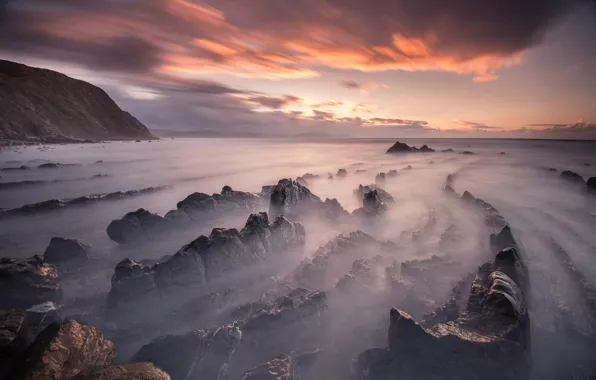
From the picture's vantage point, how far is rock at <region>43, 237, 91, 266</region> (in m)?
8.01

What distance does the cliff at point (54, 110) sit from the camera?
74875 mm

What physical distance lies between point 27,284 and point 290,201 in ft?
29.6

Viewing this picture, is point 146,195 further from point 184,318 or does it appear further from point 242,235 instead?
point 184,318

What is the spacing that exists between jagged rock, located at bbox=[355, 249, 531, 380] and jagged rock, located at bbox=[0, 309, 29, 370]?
5299 mm

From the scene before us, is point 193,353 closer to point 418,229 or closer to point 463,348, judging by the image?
point 463,348

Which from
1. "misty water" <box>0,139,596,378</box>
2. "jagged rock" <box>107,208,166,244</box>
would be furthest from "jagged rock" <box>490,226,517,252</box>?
"jagged rock" <box>107,208,166,244</box>

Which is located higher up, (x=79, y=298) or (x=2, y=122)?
(x=2, y=122)

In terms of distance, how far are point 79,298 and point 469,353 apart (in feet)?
27.8

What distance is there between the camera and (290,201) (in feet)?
41.8

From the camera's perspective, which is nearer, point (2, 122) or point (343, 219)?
point (343, 219)

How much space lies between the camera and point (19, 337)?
4.04m

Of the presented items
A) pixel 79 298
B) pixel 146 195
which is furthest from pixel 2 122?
pixel 79 298

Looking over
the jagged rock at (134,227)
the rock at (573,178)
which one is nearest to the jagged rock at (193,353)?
the jagged rock at (134,227)

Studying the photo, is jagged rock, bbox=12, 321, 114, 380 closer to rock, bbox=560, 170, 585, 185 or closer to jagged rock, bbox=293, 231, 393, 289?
jagged rock, bbox=293, 231, 393, 289
